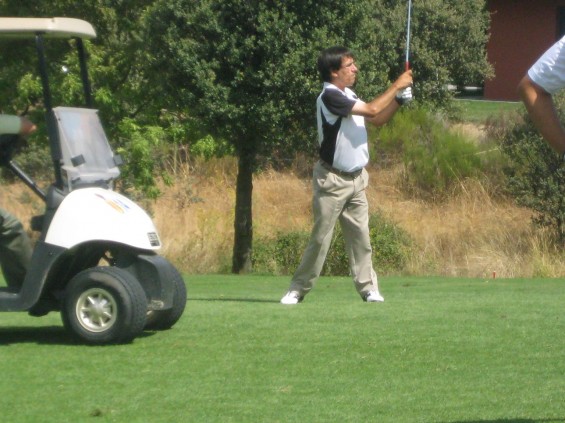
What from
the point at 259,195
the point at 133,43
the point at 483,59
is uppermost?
the point at 133,43

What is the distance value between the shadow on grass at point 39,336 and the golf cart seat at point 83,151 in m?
0.94

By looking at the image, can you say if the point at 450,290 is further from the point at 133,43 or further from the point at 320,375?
the point at 133,43

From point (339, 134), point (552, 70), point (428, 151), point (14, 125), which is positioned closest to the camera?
point (552, 70)

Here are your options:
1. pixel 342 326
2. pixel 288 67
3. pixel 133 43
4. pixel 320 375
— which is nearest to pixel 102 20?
pixel 133 43

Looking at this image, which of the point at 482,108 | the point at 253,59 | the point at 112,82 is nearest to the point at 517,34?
the point at 482,108

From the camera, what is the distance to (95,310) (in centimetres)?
702

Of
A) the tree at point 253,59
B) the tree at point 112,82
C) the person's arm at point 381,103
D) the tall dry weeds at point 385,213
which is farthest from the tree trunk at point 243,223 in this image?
the person's arm at point 381,103

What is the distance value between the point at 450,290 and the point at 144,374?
19.7 ft

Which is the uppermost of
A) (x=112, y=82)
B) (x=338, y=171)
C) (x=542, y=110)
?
(x=542, y=110)

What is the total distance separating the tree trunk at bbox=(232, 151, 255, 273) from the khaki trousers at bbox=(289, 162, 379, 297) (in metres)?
8.13

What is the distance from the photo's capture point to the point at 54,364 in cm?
652

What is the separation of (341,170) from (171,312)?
84.6 inches

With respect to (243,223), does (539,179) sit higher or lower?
lower

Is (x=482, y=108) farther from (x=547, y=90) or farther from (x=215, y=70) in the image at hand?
(x=547, y=90)
